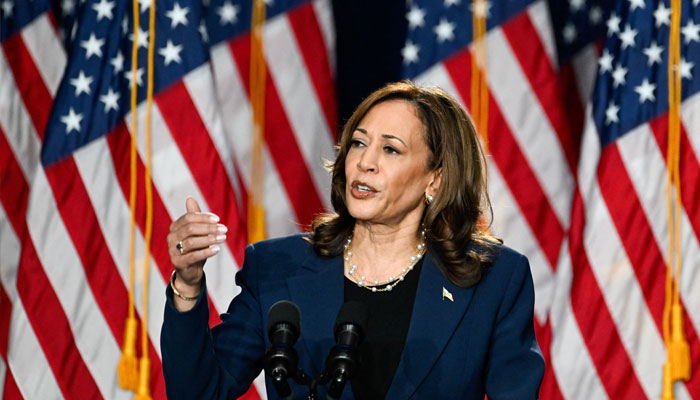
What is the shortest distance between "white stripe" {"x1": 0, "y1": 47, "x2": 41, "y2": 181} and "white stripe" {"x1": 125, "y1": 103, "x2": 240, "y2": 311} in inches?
23.0

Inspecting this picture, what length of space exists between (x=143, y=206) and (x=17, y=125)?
69cm

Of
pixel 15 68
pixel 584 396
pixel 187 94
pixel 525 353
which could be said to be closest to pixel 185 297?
pixel 525 353

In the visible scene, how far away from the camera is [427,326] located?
2008 millimetres

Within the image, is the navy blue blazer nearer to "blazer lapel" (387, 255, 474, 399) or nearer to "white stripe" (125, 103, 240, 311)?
"blazer lapel" (387, 255, 474, 399)

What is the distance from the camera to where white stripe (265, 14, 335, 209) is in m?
3.75

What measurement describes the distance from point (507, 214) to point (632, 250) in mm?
499

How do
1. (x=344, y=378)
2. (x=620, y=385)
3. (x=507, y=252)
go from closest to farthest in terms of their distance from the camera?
1. (x=344, y=378)
2. (x=507, y=252)
3. (x=620, y=385)

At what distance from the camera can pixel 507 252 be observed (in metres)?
2.19

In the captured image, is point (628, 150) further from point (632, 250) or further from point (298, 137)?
point (298, 137)

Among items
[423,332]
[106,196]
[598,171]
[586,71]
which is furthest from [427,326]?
[586,71]

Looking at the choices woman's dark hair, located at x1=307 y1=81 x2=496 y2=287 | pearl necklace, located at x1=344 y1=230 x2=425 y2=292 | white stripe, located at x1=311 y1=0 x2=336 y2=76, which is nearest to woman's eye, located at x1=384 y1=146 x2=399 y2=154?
woman's dark hair, located at x1=307 y1=81 x2=496 y2=287

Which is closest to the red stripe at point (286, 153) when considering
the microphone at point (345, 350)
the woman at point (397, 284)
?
the woman at point (397, 284)

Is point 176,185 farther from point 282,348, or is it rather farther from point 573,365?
point 282,348

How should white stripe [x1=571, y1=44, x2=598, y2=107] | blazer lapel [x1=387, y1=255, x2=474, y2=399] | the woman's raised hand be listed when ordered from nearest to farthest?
1. the woman's raised hand
2. blazer lapel [x1=387, y1=255, x2=474, y2=399]
3. white stripe [x1=571, y1=44, x2=598, y2=107]
